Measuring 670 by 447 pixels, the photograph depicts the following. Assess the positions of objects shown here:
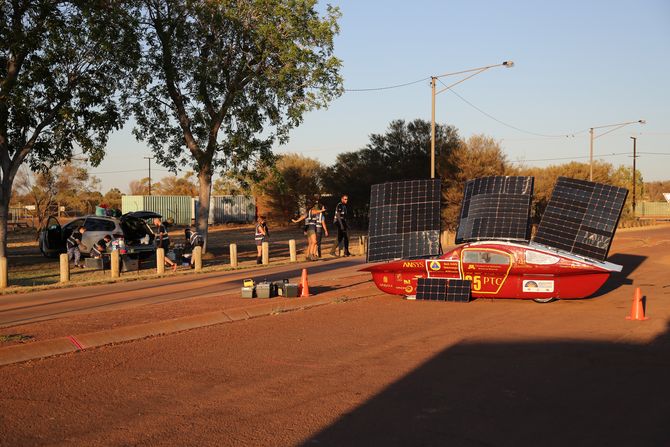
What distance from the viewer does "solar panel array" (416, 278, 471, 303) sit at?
44.7 feet

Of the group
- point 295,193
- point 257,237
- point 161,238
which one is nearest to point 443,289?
point 257,237

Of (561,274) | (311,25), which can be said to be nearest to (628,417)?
(561,274)

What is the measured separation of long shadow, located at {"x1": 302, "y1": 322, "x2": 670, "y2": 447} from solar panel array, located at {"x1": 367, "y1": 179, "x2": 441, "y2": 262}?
4.85 meters

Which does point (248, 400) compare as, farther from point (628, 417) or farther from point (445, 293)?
point (445, 293)

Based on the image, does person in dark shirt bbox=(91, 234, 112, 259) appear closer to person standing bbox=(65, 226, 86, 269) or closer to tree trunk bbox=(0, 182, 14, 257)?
person standing bbox=(65, 226, 86, 269)

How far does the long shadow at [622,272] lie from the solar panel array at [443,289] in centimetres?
307

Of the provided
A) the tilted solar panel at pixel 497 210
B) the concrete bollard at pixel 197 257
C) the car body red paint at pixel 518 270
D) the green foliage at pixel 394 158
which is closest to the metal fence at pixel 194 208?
the green foliage at pixel 394 158

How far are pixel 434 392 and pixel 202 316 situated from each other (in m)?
5.42

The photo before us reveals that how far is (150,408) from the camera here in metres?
6.74

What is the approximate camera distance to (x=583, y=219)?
14141 millimetres

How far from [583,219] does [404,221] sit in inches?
140

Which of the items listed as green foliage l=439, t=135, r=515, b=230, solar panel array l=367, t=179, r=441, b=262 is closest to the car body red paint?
solar panel array l=367, t=179, r=441, b=262

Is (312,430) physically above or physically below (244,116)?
below

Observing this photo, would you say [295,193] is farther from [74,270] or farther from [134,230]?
[74,270]
